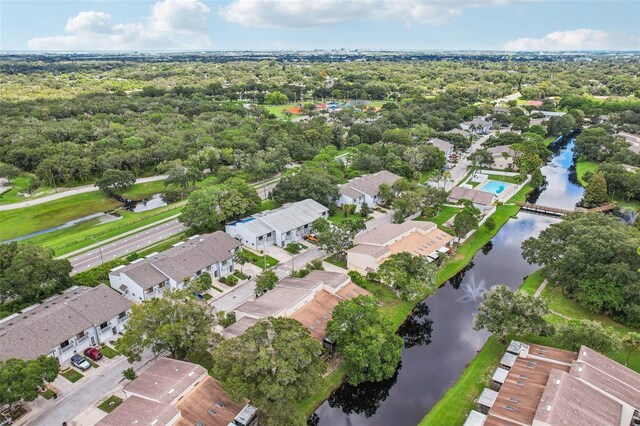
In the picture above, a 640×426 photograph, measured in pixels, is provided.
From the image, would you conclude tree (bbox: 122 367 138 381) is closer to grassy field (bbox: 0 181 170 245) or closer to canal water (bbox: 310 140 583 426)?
canal water (bbox: 310 140 583 426)

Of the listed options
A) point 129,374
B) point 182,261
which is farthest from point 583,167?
point 129,374

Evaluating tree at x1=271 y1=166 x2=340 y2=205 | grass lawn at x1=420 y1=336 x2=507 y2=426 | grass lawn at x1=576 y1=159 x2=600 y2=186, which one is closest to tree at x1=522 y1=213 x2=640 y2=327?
grass lawn at x1=420 y1=336 x2=507 y2=426

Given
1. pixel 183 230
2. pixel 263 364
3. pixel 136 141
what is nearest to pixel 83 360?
pixel 263 364

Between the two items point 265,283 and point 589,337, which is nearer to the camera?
point 589,337

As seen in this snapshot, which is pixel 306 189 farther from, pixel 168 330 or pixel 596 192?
pixel 596 192

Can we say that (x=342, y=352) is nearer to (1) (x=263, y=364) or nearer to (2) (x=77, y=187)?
(1) (x=263, y=364)

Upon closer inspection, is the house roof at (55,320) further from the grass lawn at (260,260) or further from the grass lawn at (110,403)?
the grass lawn at (260,260)

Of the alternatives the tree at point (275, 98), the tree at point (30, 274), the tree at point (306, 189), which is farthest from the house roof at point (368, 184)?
the tree at point (275, 98)
